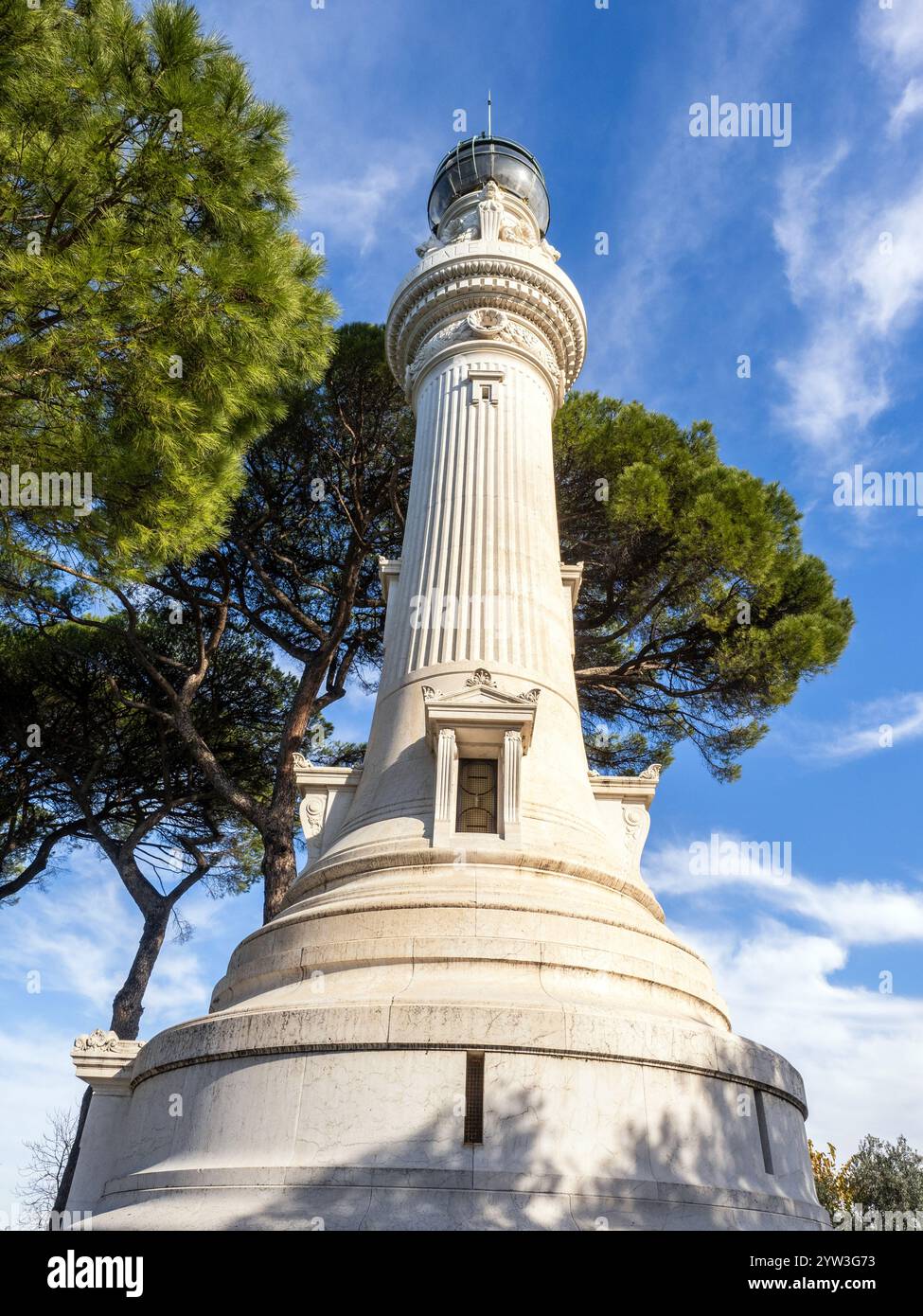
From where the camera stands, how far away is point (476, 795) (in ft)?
25.7

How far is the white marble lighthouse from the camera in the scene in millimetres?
5129

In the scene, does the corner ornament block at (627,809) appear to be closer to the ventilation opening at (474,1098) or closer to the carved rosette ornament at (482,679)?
the carved rosette ornament at (482,679)

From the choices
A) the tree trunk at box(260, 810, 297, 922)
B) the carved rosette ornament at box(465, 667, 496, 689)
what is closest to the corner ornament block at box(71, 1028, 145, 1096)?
the tree trunk at box(260, 810, 297, 922)

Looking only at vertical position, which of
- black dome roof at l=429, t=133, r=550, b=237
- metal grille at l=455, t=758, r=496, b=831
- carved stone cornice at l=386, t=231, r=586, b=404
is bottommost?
metal grille at l=455, t=758, r=496, b=831

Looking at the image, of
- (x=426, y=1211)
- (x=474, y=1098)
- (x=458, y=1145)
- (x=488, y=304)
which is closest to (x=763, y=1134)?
(x=474, y=1098)

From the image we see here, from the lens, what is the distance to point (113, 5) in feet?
25.6

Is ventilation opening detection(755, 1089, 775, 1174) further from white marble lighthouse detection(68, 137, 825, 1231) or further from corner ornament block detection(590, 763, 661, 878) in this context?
corner ornament block detection(590, 763, 661, 878)

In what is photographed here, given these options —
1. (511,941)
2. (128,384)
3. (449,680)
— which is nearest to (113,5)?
(128,384)

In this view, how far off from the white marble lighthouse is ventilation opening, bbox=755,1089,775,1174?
20 mm

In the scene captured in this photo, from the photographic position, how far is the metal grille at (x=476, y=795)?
7.69 m

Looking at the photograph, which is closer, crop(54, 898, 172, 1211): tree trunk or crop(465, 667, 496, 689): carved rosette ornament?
crop(465, 667, 496, 689): carved rosette ornament

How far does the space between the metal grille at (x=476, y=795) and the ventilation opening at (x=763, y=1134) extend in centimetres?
262

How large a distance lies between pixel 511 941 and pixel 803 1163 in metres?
2.49

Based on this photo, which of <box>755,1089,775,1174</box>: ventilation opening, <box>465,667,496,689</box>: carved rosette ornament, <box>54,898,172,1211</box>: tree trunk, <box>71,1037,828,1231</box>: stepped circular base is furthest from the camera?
<box>54,898,172,1211</box>: tree trunk
